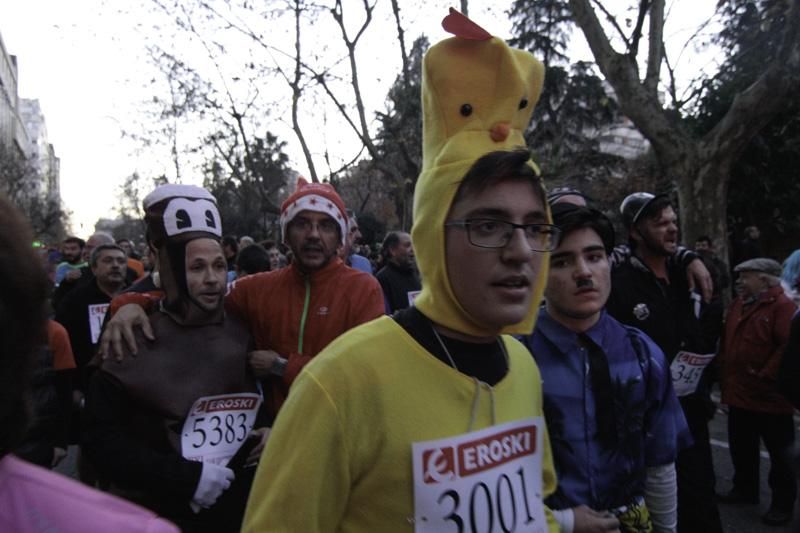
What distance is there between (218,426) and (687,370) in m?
2.51

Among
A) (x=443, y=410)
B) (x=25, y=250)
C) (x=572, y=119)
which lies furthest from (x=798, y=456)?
(x=572, y=119)

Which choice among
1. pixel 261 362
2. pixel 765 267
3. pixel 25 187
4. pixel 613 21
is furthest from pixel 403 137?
pixel 25 187

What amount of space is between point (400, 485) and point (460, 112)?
982mm

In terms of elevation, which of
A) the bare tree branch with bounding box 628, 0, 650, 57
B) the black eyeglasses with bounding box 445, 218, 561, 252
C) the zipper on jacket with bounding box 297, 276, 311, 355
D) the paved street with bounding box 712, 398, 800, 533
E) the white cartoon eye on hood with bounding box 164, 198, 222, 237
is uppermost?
the bare tree branch with bounding box 628, 0, 650, 57

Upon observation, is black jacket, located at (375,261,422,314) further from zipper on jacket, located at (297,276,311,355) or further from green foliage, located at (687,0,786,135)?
green foliage, located at (687,0,786,135)

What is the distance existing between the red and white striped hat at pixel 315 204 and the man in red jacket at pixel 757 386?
3.55 metres

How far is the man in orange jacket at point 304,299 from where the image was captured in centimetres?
311

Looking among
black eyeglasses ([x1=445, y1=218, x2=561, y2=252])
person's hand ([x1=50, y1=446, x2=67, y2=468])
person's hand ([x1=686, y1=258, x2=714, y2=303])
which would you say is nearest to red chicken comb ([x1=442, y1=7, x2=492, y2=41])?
black eyeglasses ([x1=445, y1=218, x2=561, y2=252])

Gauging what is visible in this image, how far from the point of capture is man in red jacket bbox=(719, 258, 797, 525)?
5.04 meters

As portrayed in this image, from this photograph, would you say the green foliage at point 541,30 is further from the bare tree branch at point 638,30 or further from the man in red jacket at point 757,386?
the man in red jacket at point 757,386

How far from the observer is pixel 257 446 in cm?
275

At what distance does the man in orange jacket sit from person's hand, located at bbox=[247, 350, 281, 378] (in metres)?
0.02

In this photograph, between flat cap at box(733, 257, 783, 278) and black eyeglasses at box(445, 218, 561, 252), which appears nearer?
black eyeglasses at box(445, 218, 561, 252)

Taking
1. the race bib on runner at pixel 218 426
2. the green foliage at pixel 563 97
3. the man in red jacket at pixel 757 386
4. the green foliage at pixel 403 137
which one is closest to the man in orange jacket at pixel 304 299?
the race bib on runner at pixel 218 426
